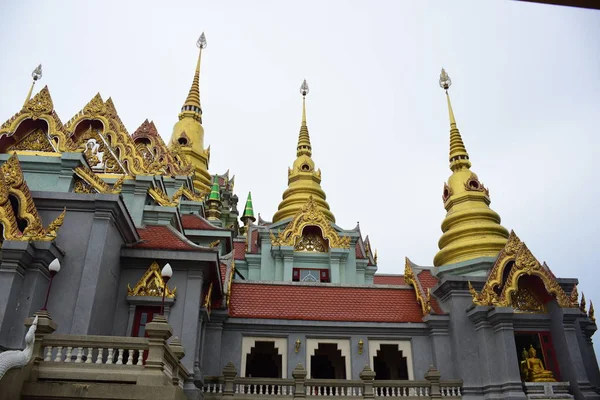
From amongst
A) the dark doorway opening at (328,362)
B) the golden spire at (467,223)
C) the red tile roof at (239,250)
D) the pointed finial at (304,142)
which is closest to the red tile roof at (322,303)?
the dark doorway opening at (328,362)

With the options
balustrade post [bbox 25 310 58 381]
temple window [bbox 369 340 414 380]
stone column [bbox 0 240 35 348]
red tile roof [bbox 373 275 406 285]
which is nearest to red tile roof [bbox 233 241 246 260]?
red tile roof [bbox 373 275 406 285]

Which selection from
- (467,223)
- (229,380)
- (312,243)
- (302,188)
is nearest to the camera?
(229,380)

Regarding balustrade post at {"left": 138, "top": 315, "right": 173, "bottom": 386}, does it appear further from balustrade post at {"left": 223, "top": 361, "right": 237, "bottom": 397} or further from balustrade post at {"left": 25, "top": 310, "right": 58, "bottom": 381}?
balustrade post at {"left": 223, "top": 361, "right": 237, "bottom": 397}

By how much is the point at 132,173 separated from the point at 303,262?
10.3 m

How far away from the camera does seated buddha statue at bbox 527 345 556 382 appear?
13742 mm

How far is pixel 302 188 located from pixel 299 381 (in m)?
15.8

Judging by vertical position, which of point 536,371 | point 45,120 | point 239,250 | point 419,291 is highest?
point 239,250

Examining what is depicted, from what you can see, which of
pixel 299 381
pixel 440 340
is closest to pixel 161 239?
pixel 299 381

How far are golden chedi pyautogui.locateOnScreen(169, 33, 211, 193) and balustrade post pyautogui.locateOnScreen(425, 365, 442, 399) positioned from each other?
681 inches

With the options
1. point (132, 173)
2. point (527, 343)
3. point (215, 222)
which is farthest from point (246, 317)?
point (215, 222)

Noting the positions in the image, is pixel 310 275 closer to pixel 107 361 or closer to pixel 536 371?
pixel 536 371

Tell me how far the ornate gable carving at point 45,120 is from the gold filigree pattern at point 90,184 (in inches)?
31.1

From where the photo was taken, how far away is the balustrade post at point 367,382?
1336cm

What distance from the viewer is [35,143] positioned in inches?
569
